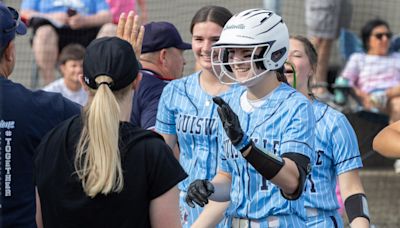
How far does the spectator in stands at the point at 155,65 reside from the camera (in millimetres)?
6227

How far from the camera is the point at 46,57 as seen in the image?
9.98m

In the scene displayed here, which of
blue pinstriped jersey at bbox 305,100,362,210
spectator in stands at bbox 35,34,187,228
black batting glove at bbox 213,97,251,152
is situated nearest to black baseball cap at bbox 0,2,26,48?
spectator in stands at bbox 35,34,187,228

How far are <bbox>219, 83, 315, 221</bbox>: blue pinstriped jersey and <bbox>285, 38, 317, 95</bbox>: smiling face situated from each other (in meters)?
1.10

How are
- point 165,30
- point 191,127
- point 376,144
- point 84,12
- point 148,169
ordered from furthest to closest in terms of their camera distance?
1. point 84,12
2. point 165,30
3. point 191,127
4. point 376,144
5. point 148,169

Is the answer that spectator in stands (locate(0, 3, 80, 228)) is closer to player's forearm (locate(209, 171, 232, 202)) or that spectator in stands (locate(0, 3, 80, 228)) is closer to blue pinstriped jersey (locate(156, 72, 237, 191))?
player's forearm (locate(209, 171, 232, 202))

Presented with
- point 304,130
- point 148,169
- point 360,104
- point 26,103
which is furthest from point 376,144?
point 360,104

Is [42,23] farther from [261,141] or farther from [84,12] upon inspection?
[261,141]

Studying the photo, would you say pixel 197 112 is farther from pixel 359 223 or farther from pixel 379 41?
pixel 379 41

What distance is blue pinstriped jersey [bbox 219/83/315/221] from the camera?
4281mm

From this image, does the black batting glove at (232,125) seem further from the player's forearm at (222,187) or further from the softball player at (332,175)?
the softball player at (332,175)

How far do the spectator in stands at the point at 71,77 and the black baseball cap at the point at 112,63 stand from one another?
5393mm

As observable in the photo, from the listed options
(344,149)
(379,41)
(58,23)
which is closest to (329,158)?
(344,149)

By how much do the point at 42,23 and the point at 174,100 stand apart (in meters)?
4.39

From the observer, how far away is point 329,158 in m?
5.35
